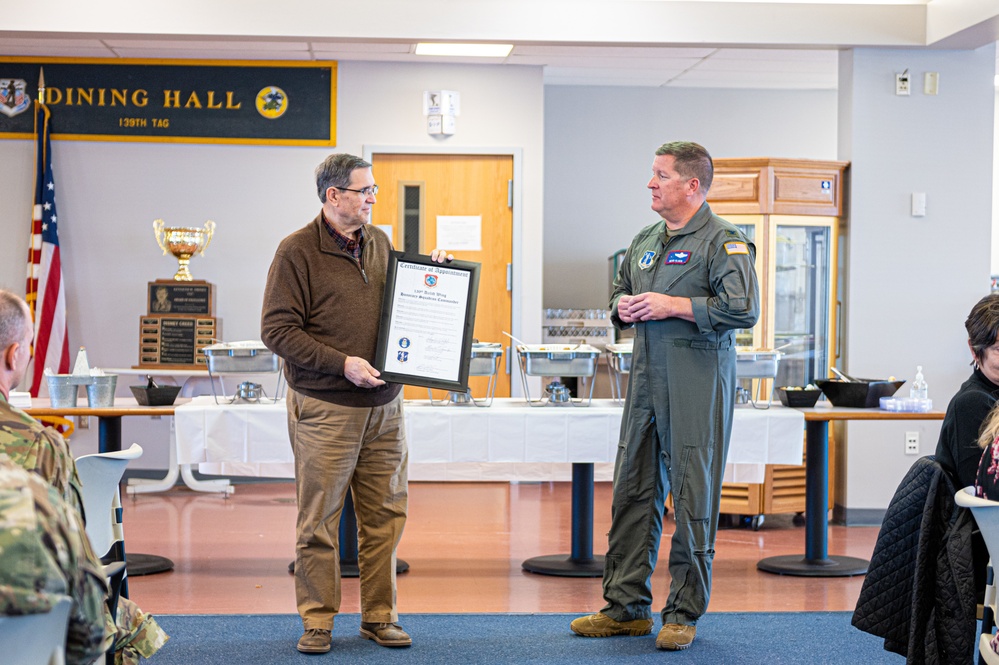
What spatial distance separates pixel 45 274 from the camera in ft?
22.1

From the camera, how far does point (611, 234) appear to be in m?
8.25

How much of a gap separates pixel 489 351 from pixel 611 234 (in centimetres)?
409

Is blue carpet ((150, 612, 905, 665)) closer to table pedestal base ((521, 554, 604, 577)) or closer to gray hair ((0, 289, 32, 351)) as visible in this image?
table pedestal base ((521, 554, 604, 577))

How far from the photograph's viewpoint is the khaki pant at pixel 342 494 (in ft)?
10.8

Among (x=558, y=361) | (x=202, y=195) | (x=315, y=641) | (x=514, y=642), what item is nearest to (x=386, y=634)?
(x=315, y=641)

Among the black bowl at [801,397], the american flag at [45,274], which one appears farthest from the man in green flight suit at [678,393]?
the american flag at [45,274]

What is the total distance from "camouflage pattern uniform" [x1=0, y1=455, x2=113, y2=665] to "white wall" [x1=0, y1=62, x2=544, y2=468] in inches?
218

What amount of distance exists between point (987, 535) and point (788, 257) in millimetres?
4140

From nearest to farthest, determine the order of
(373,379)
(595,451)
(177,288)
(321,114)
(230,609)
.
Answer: (373,379)
(230,609)
(595,451)
(177,288)
(321,114)

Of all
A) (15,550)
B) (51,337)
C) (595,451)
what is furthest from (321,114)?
(15,550)

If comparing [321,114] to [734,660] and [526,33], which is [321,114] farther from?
[734,660]

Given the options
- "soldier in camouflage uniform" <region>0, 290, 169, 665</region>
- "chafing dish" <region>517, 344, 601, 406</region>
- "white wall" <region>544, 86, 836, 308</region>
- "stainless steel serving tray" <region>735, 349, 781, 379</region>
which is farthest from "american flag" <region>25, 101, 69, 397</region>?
"soldier in camouflage uniform" <region>0, 290, 169, 665</region>

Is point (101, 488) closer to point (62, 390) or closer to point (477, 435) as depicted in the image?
point (62, 390)

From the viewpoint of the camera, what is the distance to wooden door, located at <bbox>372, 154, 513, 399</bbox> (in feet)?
23.1
